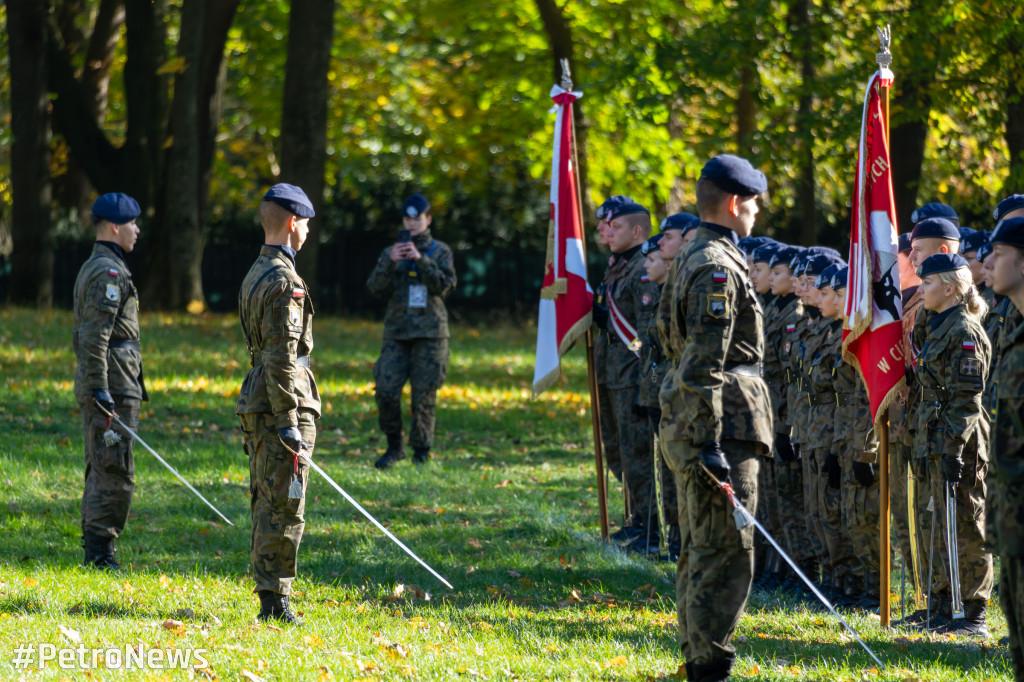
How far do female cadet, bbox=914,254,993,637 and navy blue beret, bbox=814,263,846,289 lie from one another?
0.95 meters

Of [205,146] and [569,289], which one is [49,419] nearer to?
[569,289]

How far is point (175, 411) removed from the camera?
48.6ft

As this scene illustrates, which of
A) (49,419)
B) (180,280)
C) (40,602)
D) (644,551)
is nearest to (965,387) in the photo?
(644,551)

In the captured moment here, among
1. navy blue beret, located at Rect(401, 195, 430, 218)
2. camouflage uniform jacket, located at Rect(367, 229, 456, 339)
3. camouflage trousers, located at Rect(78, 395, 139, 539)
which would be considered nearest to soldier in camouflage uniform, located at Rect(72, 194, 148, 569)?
camouflage trousers, located at Rect(78, 395, 139, 539)

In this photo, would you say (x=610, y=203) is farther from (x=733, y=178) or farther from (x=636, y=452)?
(x=733, y=178)

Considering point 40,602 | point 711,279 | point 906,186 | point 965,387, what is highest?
point 906,186

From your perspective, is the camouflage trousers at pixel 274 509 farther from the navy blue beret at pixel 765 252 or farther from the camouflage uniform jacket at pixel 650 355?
the navy blue beret at pixel 765 252

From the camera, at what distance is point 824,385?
26.1 ft

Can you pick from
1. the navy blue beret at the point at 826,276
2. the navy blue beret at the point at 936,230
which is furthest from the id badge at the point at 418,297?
the navy blue beret at the point at 936,230

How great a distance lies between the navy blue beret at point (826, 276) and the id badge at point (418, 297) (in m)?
4.89

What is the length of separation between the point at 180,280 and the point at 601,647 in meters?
19.3

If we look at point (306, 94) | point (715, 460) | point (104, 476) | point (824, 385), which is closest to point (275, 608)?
point (104, 476)

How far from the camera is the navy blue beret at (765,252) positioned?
890 cm

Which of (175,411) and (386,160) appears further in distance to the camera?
(386,160)
